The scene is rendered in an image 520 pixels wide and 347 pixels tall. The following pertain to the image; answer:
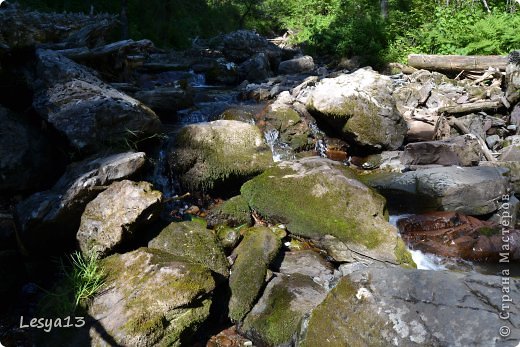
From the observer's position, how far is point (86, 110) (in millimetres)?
5566

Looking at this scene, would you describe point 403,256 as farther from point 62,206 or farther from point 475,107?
point 475,107

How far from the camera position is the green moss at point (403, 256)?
15.7 feet

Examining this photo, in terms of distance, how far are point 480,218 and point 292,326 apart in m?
3.76

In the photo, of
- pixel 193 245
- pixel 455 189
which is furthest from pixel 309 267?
pixel 455 189

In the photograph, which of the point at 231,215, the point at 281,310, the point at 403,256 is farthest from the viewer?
the point at 231,215

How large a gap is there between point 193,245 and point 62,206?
1503 mm

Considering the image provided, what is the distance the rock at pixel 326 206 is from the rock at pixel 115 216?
5.41ft

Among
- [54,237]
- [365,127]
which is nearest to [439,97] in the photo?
[365,127]

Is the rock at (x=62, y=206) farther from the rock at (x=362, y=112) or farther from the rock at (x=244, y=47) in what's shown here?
the rock at (x=244, y=47)

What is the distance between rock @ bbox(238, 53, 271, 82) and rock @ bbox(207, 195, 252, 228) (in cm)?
808

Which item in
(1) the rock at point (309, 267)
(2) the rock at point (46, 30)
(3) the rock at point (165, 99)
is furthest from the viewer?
(3) the rock at point (165, 99)

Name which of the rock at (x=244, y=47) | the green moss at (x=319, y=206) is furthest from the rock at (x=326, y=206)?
the rock at (x=244, y=47)

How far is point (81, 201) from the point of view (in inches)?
177

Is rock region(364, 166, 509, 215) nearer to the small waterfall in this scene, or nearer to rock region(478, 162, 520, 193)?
rock region(478, 162, 520, 193)
